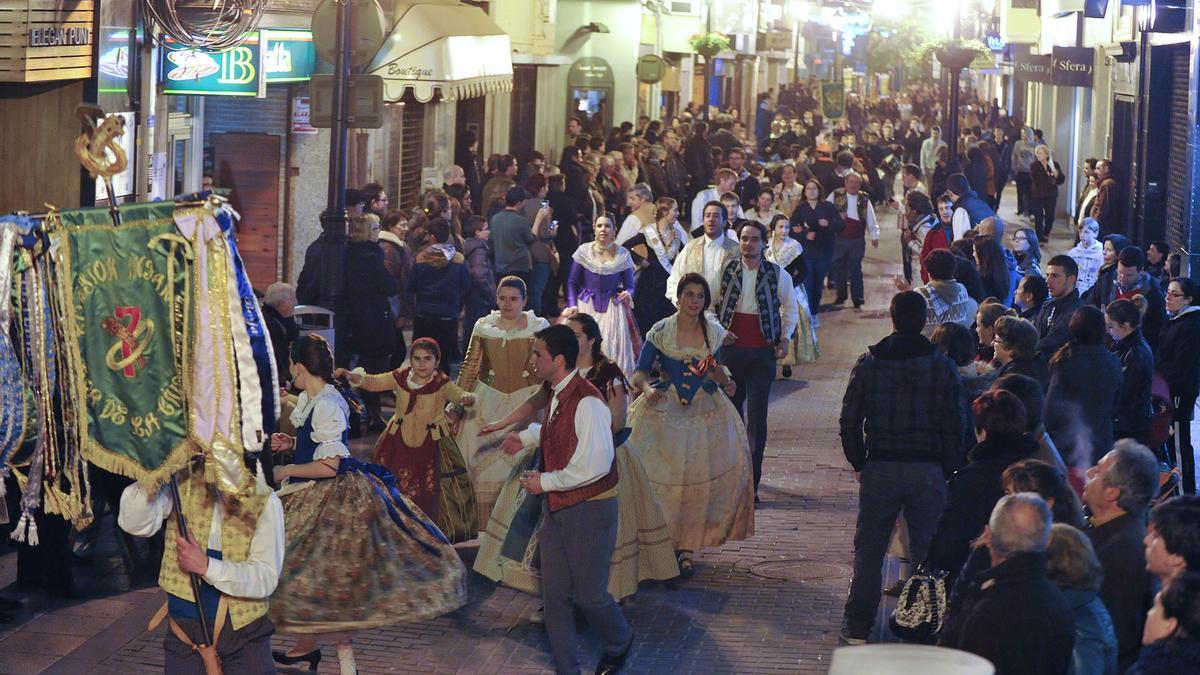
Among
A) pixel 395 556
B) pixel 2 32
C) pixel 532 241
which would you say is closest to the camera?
pixel 395 556

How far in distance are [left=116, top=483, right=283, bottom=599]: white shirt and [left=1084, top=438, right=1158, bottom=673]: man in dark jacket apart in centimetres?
310

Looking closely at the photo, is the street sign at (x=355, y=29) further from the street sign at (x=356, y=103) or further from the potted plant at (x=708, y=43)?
the potted plant at (x=708, y=43)

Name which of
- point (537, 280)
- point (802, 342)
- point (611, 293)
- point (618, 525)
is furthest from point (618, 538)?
point (537, 280)

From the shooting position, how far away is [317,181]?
67.5ft

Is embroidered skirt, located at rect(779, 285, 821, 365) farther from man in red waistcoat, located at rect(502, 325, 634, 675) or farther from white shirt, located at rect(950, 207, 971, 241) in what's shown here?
man in red waistcoat, located at rect(502, 325, 634, 675)

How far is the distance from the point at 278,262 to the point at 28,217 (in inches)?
559

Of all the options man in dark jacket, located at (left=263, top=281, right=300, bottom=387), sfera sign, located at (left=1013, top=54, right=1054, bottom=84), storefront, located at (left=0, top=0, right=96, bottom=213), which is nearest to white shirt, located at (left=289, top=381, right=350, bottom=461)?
man in dark jacket, located at (left=263, top=281, right=300, bottom=387)

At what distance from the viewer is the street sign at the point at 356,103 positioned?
13750 millimetres

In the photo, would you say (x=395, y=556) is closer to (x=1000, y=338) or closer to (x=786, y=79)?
(x=1000, y=338)

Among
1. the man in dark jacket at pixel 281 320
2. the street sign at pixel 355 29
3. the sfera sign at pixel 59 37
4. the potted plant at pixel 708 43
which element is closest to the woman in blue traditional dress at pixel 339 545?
the man in dark jacket at pixel 281 320

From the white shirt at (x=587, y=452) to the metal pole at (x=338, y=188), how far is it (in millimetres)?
5687

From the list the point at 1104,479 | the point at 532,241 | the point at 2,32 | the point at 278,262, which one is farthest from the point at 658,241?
the point at 1104,479

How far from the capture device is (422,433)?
1072 cm

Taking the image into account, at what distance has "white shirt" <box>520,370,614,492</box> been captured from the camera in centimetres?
808
